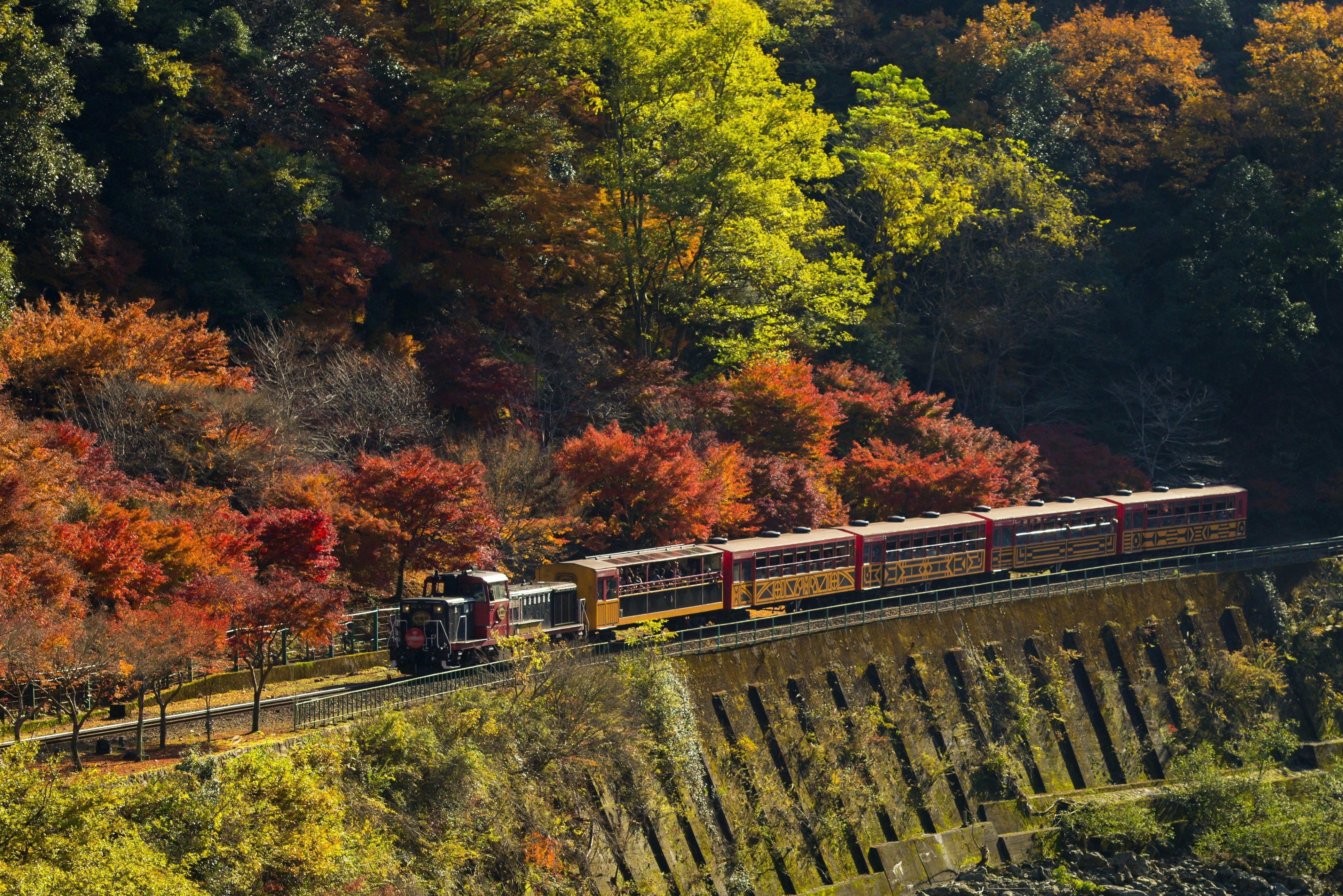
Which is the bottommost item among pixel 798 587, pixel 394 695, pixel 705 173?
pixel 798 587

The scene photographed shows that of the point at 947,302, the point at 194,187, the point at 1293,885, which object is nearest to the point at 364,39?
the point at 194,187

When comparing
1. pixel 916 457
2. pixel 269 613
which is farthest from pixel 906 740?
pixel 269 613

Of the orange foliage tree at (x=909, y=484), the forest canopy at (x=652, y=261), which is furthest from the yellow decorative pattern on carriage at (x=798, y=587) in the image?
the orange foliage tree at (x=909, y=484)

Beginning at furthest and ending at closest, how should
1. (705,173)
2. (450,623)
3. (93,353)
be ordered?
(705,173) < (93,353) < (450,623)

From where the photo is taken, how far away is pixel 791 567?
36.9 meters

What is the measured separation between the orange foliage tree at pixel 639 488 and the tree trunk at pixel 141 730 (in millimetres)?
13109

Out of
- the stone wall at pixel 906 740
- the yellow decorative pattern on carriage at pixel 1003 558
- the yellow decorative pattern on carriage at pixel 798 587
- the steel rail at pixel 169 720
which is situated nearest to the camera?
the steel rail at pixel 169 720

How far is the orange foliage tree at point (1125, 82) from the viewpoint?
6341 centimetres

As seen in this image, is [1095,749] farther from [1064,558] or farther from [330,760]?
[330,760]

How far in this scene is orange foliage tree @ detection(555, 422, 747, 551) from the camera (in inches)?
1390

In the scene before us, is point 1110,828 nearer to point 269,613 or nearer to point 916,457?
point 916,457

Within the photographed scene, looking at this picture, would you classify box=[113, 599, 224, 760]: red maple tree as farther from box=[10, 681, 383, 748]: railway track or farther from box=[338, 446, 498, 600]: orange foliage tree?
box=[338, 446, 498, 600]: orange foliage tree

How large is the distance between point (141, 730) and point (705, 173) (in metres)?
26.5

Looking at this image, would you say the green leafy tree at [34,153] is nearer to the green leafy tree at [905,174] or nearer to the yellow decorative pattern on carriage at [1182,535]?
the green leafy tree at [905,174]
